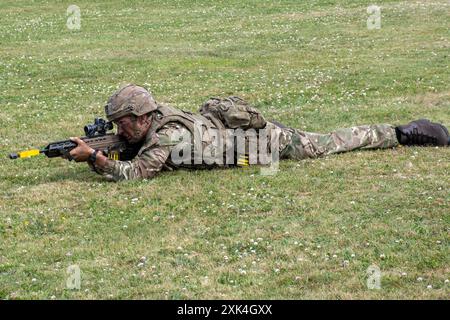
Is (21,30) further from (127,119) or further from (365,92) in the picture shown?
(127,119)

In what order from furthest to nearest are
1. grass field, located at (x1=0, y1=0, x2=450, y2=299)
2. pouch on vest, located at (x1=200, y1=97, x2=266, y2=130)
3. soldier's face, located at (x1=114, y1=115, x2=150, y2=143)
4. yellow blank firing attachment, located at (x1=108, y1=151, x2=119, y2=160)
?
pouch on vest, located at (x1=200, y1=97, x2=266, y2=130) < yellow blank firing attachment, located at (x1=108, y1=151, x2=119, y2=160) < soldier's face, located at (x1=114, y1=115, x2=150, y2=143) < grass field, located at (x1=0, y1=0, x2=450, y2=299)

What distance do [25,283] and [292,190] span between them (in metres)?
4.25

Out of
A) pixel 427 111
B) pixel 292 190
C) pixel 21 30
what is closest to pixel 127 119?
pixel 292 190

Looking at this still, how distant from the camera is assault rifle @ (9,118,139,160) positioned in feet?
38.2

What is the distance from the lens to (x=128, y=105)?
1185cm

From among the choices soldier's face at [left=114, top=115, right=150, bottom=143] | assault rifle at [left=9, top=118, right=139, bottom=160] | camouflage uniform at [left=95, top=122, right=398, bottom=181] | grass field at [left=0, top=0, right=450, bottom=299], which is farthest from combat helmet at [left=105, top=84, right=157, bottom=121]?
grass field at [left=0, top=0, right=450, bottom=299]

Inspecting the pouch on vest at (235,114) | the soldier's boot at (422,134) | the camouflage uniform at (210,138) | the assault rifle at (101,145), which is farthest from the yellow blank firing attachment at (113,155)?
the soldier's boot at (422,134)

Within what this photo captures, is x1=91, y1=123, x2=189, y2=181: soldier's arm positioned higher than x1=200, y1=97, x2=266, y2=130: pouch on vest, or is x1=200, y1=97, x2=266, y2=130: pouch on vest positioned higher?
x1=200, y1=97, x2=266, y2=130: pouch on vest

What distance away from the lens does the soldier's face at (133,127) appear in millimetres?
12005

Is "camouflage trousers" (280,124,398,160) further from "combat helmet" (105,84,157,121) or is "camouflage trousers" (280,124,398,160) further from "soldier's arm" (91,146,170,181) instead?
"combat helmet" (105,84,157,121)

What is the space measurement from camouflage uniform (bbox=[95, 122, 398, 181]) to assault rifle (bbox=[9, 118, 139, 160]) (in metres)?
0.32

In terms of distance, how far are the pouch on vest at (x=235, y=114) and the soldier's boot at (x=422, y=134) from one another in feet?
7.73

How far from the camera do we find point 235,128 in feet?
41.8
